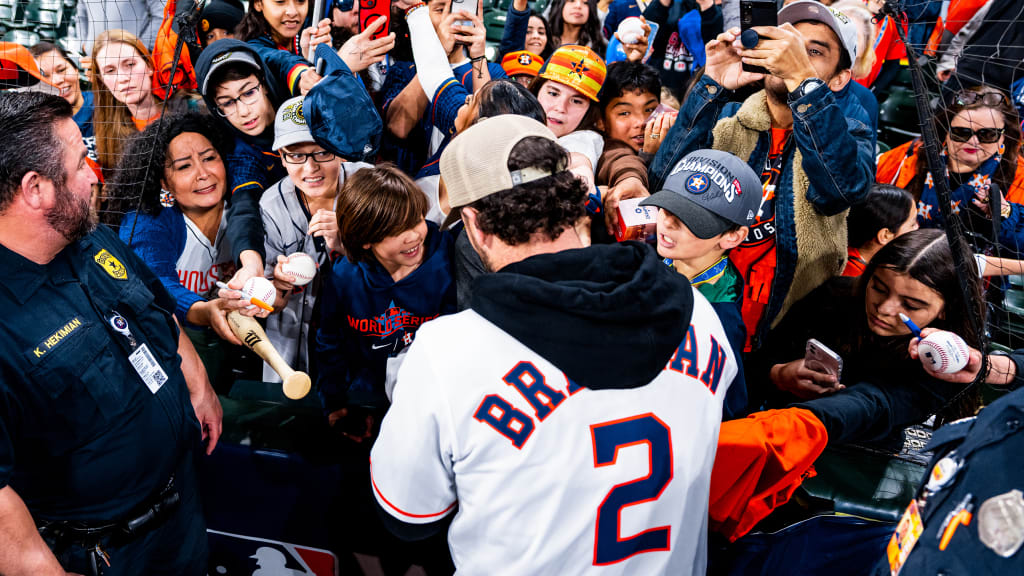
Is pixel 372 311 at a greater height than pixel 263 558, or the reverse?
pixel 372 311

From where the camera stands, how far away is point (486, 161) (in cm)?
140

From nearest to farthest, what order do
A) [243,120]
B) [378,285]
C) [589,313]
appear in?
[589,313]
[378,285]
[243,120]

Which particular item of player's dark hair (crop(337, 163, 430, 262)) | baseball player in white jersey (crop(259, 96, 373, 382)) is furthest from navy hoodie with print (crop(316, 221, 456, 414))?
baseball player in white jersey (crop(259, 96, 373, 382))

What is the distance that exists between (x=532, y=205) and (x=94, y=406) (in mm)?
1296

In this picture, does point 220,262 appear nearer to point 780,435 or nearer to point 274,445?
point 274,445

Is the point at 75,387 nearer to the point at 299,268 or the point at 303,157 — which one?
the point at 299,268

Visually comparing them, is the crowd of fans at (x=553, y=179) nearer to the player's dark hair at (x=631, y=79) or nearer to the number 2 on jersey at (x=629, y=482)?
the player's dark hair at (x=631, y=79)

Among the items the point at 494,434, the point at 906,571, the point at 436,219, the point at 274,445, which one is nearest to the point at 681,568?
the point at 906,571

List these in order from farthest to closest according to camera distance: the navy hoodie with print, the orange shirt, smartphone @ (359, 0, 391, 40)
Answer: smartphone @ (359, 0, 391, 40)
the orange shirt
the navy hoodie with print

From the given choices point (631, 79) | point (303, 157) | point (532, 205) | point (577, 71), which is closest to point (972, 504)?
point (532, 205)

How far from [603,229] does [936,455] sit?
63.5 inches

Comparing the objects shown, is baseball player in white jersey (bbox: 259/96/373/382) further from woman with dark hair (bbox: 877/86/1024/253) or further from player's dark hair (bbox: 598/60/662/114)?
woman with dark hair (bbox: 877/86/1024/253)

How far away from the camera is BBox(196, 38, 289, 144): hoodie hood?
2799mm

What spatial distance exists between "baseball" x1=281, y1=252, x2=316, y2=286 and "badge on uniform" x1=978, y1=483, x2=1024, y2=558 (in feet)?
6.92
